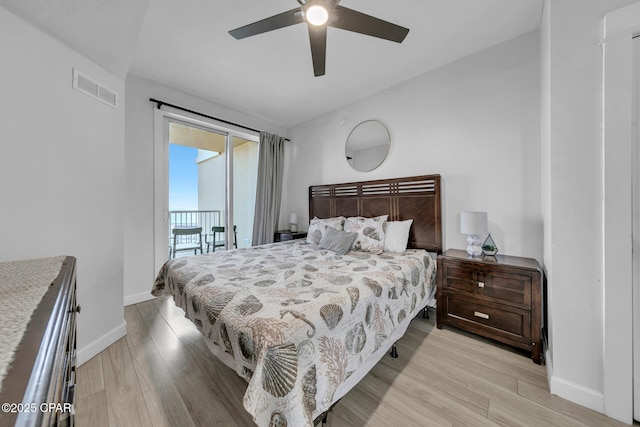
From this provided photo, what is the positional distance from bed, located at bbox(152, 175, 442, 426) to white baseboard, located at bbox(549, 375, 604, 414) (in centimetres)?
93

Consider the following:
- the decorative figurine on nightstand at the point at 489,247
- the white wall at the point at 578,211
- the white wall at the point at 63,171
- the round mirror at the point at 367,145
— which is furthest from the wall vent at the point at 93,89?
the decorative figurine on nightstand at the point at 489,247

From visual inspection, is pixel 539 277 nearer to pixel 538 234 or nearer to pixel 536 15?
pixel 538 234

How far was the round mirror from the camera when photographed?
330 centimetres

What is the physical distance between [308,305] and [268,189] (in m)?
3.25

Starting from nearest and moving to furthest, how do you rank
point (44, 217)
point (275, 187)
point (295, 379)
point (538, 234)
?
point (295, 379)
point (44, 217)
point (538, 234)
point (275, 187)

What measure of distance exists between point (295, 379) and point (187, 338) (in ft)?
5.50

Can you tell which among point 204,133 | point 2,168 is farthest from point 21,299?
point 204,133

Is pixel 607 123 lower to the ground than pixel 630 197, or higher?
higher

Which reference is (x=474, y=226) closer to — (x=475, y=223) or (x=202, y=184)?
(x=475, y=223)

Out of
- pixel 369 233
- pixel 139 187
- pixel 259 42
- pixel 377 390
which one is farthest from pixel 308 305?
pixel 139 187

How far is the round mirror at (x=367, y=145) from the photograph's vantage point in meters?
3.30

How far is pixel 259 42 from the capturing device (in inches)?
92.4

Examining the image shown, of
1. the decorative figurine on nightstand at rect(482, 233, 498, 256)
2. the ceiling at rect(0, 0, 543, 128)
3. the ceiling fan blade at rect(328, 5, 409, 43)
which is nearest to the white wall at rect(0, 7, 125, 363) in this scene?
the ceiling at rect(0, 0, 543, 128)

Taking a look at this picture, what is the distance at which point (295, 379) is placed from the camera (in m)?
1.00
